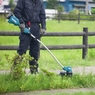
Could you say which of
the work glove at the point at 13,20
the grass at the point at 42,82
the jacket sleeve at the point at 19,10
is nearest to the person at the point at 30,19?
the jacket sleeve at the point at 19,10

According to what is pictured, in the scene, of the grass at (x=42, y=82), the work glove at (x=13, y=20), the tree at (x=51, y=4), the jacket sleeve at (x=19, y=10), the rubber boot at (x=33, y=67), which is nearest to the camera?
the grass at (x=42, y=82)

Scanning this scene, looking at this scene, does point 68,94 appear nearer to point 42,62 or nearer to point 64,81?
point 64,81

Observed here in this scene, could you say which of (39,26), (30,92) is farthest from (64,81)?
(39,26)

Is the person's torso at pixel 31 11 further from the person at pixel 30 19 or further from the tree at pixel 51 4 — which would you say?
the tree at pixel 51 4

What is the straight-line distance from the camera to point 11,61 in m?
6.61

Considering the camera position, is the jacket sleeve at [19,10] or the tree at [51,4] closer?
the jacket sleeve at [19,10]

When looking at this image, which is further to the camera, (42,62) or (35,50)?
(42,62)

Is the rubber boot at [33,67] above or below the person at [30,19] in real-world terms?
below

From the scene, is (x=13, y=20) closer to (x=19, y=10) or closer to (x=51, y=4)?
(x=19, y=10)

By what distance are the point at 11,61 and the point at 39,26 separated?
121cm

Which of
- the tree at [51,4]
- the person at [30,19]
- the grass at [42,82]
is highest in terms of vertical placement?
the person at [30,19]

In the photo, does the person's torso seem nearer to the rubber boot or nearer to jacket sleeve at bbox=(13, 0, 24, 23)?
jacket sleeve at bbox=(13, 0, 24, 23)

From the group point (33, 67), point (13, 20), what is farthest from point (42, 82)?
point (13, 20)

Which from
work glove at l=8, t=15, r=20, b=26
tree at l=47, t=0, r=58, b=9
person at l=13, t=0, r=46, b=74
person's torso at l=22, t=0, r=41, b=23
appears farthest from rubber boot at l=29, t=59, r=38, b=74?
tree at l=47, t=0, r=58, b=9
